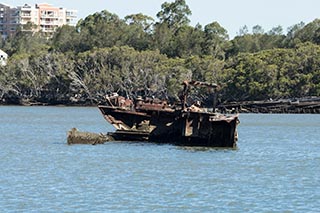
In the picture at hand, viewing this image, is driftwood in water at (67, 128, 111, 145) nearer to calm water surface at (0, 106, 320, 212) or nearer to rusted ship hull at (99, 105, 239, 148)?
calm water surface at (0, 106, 320, 212)

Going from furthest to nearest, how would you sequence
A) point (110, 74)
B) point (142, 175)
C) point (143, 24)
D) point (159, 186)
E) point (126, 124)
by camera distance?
point (143, 24) → point (110, 74) → point (126, 124) → point (142, 175) → point (159, 186)

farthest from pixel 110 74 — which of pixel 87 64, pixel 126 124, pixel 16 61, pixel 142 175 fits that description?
pixel 142 175

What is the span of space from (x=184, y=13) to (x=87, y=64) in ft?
120

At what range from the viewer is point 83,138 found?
57.8 metres

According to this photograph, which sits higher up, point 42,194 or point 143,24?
point 143,24

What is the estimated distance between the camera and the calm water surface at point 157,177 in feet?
112

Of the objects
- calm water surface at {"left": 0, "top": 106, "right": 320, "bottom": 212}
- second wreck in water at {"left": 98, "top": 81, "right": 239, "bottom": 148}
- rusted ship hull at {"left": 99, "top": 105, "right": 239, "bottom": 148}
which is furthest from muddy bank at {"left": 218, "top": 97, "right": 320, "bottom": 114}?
rusted ship hull at {"left": 99, "top": 105, "right": 239, "bottom": 148}

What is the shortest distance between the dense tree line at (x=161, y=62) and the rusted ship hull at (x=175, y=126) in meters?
73.7

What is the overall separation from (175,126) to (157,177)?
1686cm

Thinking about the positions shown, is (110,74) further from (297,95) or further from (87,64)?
(297,95)

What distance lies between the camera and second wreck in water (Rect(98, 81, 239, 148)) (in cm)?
5584

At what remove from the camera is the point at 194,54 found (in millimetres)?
163750

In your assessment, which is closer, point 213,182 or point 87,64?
point 213,182

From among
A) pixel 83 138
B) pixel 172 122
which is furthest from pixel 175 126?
pixel 83 138
